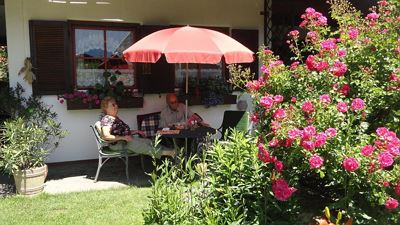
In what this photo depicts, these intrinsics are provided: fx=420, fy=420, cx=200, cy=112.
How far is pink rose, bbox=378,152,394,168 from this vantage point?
2080 mm

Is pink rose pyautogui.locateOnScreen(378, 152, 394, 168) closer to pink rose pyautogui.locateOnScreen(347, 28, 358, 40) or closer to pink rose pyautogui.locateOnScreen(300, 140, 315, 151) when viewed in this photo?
pink rose pyautogui.locateOnScreen(300, 140, 315, 151)

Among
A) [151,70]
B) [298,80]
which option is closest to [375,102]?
[298,80]

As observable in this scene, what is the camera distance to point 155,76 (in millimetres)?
6652

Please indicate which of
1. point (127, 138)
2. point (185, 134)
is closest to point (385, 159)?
point (185, 134)

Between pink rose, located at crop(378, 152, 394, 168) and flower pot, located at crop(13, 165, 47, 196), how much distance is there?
12.7 feet

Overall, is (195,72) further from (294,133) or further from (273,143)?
(294,133)

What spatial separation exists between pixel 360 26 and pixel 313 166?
125 centimetres

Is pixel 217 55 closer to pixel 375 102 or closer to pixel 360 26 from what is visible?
pixel 360 26

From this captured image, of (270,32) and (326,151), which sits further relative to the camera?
(270,32)

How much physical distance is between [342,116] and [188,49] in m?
2.66

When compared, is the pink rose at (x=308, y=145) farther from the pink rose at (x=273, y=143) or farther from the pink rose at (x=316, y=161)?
the pink rose at (x=273, y=143)

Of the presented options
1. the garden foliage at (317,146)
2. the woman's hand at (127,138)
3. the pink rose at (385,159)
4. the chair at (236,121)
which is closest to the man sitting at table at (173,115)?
the chair at (236,121)

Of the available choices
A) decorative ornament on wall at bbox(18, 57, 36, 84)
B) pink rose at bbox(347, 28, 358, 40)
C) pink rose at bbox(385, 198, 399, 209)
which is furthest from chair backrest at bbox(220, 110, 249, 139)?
pink rose at bbox(385, 198, 399, 209)

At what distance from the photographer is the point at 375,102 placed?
2521 mm
